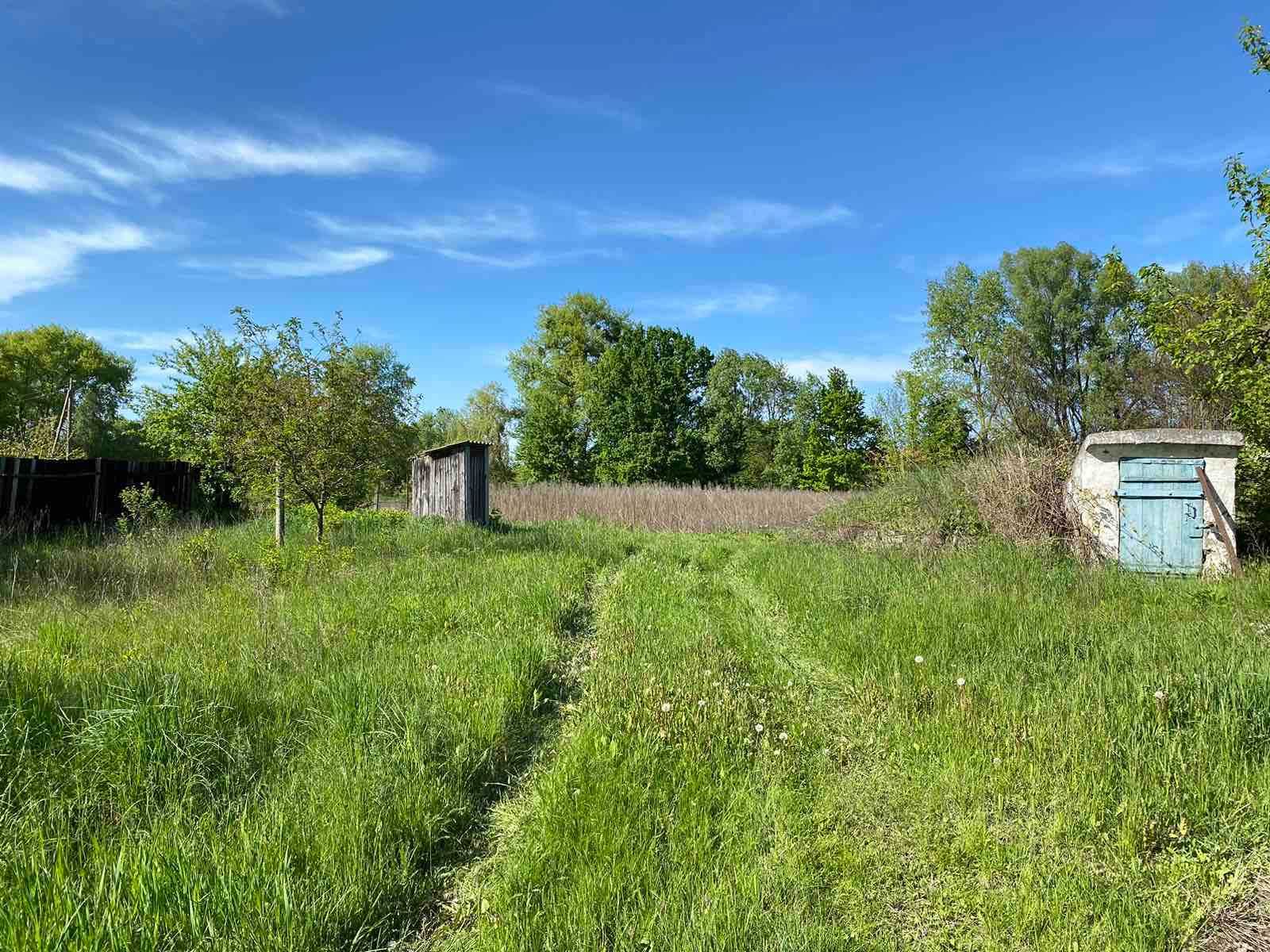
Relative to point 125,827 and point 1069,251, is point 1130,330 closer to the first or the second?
point 1069,251

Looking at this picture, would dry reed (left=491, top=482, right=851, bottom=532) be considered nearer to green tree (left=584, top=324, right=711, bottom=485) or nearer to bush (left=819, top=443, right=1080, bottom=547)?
bush (left=819, top=443, right=1080, bottom=547)

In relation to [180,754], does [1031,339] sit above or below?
above

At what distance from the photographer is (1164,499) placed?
9.53 m

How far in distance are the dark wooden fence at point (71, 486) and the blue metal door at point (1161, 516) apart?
19.0 metres

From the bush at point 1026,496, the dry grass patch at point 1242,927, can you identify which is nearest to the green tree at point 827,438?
the bush at point 1026,496

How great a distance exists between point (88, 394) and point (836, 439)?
51.1 metres

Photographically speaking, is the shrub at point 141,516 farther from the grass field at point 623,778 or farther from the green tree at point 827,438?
the green tree at point 827,438

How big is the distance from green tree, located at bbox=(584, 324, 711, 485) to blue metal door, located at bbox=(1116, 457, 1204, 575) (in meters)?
24.1

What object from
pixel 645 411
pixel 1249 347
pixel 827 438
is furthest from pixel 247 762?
pixel 827 438

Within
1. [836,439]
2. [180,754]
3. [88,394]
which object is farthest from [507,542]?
[88,394]

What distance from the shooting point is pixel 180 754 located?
129 inches

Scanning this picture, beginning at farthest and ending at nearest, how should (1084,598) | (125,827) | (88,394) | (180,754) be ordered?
1. (88,394)
2. (1084,598)
3. (180,754)
4. (125,827)

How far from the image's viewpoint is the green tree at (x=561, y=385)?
114ft

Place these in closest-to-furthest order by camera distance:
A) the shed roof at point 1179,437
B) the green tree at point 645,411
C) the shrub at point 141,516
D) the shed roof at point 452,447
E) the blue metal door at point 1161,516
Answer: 1. the shed roof at point 1179,437
2. the blue metal door at point 1161,516
3. the shrub at point 141,516
4. the shed roof at point 452,447
5. the green tree at point 645,411
